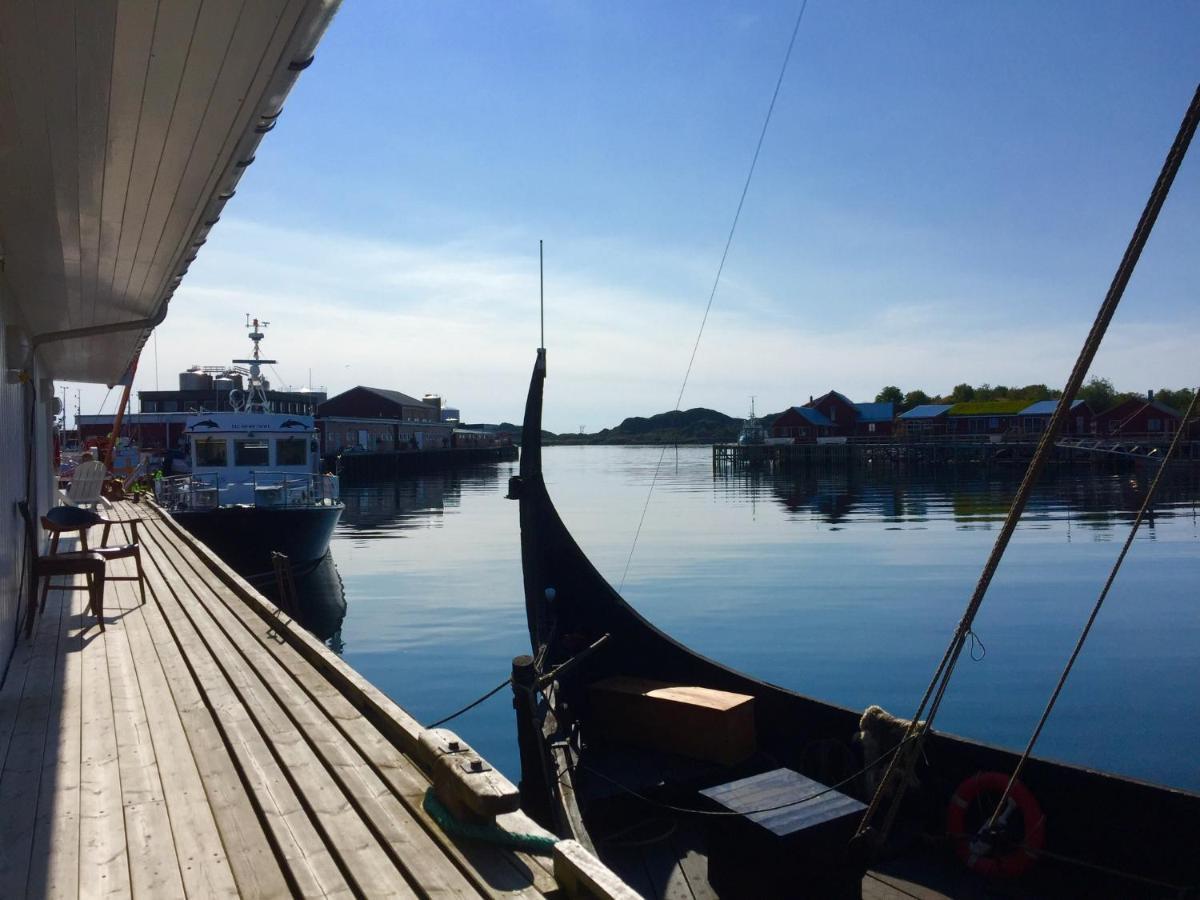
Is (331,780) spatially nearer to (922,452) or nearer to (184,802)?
(184,802)

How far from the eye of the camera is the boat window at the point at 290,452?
1980 centimetres

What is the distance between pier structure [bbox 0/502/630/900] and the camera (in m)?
2.63

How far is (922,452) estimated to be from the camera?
7744 centimetres

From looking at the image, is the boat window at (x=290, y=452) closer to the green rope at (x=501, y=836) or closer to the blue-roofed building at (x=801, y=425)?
the green rope at (x=501, y=836)

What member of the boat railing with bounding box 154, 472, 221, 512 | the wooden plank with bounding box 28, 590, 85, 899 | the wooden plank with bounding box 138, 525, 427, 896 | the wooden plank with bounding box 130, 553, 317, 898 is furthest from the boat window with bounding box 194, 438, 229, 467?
the wooden plank with bounding box 130, 553, 317, 898

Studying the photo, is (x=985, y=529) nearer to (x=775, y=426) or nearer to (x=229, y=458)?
(x=229, y=458)

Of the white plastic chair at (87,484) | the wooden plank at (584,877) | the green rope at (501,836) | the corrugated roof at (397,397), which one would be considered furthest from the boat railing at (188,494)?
the corrugated roof at (397,397)

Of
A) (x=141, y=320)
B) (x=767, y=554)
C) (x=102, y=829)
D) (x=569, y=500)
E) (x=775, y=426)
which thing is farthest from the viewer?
(x=775, y=426)

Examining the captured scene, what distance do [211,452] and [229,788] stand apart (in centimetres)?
1765

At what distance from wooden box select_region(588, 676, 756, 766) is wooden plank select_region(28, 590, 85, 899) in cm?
341

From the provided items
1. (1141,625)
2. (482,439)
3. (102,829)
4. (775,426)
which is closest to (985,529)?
(1141,625)

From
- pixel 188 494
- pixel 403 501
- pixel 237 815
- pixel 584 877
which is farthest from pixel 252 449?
pixel 403 501

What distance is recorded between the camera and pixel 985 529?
98.1 ft

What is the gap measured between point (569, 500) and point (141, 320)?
1617 inches
